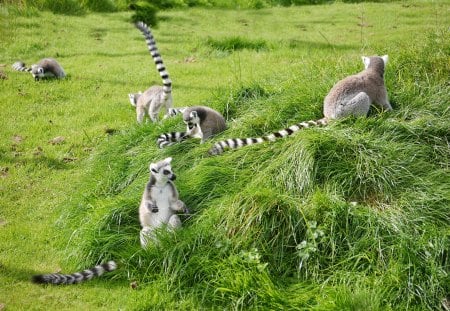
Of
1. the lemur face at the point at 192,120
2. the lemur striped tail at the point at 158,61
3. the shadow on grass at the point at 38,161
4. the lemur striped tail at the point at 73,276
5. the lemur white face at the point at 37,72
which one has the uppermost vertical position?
the lemur striped tail at the point at 158,61

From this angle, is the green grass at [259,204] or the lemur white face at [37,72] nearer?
the green grass at [259,204]

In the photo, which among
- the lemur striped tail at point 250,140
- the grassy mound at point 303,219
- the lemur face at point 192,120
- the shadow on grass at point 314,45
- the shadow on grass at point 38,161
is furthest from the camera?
the shadow on grass at point 314,45

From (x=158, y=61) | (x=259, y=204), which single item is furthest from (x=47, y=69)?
(x=259, y=204)

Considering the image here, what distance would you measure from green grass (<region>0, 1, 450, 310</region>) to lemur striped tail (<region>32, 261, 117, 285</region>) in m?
0.09

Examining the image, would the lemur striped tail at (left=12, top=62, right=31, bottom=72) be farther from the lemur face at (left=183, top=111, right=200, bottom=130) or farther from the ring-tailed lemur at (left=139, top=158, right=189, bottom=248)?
the ring-tailed lemur at (left=139, top=158, right=189, bottom=248)

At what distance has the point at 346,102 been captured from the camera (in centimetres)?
685

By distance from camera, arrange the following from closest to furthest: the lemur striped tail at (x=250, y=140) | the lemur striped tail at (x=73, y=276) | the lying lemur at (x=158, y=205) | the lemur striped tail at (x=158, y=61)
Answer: the lemur striped tail at (x=73, y=276)
the lying lemur at (x=158, y=205)
the lemur striped tail at (x=250, y=140)
the lemur striped tail at (x=158, y=61)

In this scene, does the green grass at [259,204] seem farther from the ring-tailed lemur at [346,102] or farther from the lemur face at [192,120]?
the lemur face at [192,120]

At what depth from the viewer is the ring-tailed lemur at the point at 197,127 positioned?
23.9 ft

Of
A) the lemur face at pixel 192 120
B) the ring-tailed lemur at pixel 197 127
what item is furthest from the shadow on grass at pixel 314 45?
the lemur face at pixel 192 120

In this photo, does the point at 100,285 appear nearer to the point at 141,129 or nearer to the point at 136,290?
the point at 136,290

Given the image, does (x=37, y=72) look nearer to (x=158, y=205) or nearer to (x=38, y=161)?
(x=38, y=161)

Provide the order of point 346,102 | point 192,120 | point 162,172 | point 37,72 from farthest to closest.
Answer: point 37,72, point 192,120, point 346,102, point 162,172

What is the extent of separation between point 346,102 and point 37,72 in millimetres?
7576
